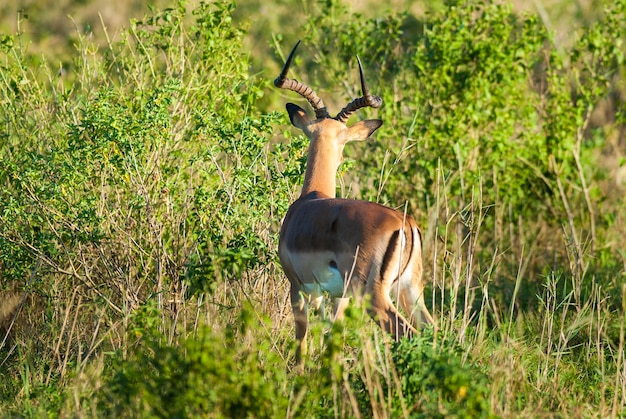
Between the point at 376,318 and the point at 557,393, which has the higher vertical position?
the point at 376,318

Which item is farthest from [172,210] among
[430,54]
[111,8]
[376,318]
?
[111,8]

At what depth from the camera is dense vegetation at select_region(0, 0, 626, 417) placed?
153 inches

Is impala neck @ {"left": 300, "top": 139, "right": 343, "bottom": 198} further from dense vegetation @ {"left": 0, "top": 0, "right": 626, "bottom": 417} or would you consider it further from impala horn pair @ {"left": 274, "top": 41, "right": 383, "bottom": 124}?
impala horn pair @ {"left": 274, "top": 41, "right": 383, "bottom": 124}

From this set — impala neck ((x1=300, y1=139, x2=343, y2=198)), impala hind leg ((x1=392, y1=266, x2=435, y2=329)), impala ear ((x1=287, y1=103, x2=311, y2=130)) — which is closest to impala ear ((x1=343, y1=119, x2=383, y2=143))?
impala neck ((x1=300, y1=139, x2=343, y2=198))

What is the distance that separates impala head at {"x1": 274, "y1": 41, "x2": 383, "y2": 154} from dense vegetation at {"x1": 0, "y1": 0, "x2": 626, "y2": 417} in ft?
0.53

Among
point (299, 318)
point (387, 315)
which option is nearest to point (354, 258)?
point (387, 315)

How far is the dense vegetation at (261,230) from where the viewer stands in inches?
153

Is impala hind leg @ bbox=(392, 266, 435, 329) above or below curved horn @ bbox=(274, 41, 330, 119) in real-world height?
below

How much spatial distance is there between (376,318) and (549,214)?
4050 mm

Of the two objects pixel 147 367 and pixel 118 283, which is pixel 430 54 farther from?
pixel 147 367

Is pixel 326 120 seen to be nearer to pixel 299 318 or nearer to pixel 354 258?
pixel 299 318

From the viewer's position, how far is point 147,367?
411 centimetres

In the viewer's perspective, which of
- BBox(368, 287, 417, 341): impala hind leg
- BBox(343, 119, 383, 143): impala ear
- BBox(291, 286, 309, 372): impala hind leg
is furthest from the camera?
BBox(343, 119, 383, 143): impala ear

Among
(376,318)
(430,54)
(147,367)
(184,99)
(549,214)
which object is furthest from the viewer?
(549,214)
